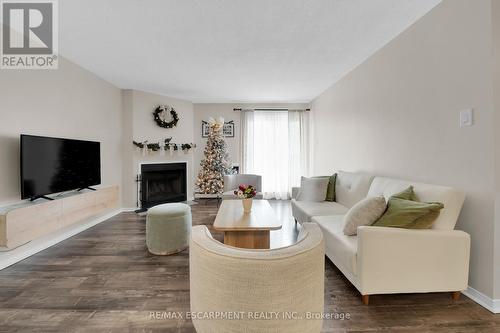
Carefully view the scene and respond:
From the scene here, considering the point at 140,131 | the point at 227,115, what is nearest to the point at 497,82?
the point at 227,115

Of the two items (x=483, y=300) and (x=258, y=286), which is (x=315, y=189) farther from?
(x=258, y=286)

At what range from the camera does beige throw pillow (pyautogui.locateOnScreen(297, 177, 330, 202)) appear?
3756 mm

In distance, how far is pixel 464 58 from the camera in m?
2.01

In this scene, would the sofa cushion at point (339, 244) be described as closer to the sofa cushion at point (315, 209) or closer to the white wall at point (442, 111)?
the sofa cushion at point (315, 209)

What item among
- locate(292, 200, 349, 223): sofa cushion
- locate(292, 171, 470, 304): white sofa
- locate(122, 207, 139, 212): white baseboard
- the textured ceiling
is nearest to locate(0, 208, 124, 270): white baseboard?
locate(122, 207, 139, 212): white baseboard

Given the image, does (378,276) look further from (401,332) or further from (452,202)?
(452,202)

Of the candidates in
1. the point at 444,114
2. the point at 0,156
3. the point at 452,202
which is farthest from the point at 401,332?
the point at 0,156

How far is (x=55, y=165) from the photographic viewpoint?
3080 mm

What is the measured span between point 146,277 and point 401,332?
2.17 meters

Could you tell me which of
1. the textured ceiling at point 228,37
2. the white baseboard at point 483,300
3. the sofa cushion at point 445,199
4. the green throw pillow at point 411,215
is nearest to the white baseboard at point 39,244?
the textured ceiling at point 228,37

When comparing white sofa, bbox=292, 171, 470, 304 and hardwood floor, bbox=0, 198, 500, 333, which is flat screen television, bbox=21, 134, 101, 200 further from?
white sofa, bbox=292, 171, 470, 304

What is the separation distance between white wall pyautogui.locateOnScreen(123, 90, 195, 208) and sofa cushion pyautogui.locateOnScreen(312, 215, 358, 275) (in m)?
4.05

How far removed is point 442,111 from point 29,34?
453cm

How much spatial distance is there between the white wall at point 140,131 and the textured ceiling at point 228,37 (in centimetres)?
70
